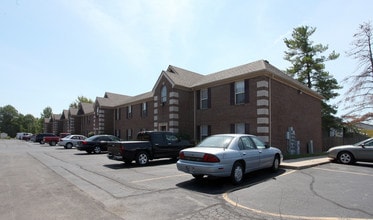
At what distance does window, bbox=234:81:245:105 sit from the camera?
18078mm

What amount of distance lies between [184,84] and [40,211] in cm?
1764

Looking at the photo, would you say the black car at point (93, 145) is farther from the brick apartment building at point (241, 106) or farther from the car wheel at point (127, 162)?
the car wheel at point (127, 162)

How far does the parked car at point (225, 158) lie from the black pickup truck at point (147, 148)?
479cm

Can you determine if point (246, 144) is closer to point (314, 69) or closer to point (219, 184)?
point (219, 184)

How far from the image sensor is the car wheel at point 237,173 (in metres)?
8.35

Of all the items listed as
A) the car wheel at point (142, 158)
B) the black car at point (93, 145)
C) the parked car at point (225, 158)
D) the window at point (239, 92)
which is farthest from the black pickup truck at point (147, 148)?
the black car at point (93, 145)

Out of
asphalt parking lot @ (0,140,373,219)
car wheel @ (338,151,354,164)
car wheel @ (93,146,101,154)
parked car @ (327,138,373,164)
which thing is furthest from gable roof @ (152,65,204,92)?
asphalt parking lot @ (0,140,373,219)

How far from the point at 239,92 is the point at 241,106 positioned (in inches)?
42.5

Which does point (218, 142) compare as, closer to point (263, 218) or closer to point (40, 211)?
point (263, 218)

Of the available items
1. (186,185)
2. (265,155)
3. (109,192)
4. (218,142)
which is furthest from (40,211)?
(265,155)

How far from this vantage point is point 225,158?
8.11 m

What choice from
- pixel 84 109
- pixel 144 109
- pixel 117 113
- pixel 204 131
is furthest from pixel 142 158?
pixel 84 109

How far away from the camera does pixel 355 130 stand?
39.0 m

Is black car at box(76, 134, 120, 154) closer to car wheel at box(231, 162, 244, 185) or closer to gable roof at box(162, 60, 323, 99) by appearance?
gable roof at box(162, 60, 323, 99)
